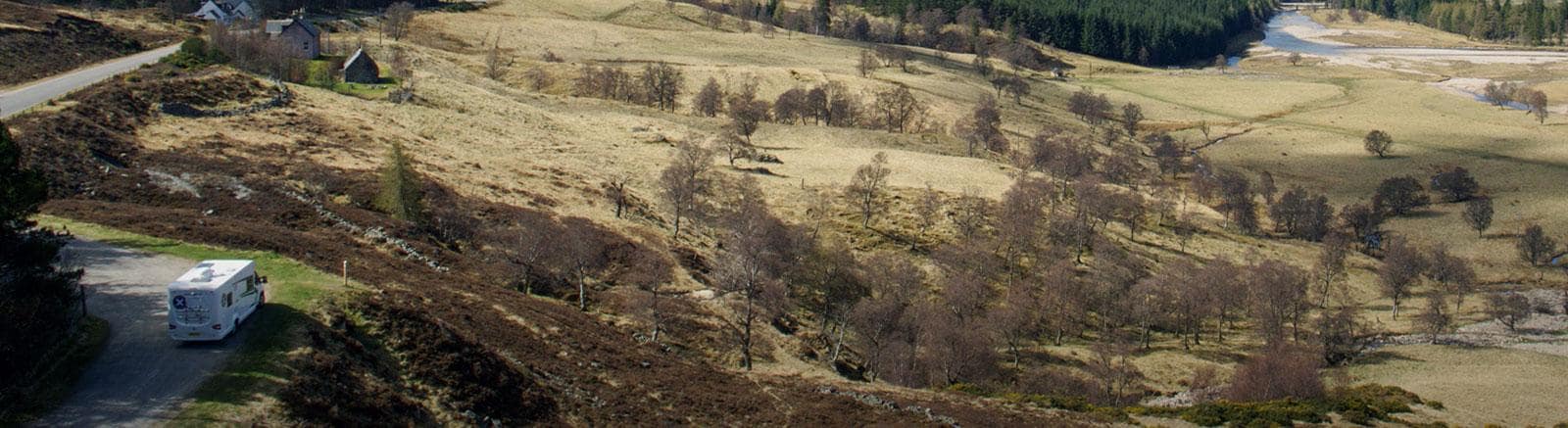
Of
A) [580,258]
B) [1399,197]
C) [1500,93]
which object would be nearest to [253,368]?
[580,258]

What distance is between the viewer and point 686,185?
6262 cm

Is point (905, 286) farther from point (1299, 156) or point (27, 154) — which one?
point (1299, 156)

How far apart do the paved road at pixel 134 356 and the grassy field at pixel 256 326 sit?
474mm

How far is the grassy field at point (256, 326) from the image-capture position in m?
22.6

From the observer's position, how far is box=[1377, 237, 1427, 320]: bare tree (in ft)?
200

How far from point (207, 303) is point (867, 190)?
4825 cm

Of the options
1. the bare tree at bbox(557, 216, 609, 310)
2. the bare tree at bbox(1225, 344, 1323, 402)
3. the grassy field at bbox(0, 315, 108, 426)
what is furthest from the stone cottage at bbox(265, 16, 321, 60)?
the bare tree at bbox(1225, 344, 1323, 402)

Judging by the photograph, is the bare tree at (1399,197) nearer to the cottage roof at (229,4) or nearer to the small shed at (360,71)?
the small shed at (360,71)

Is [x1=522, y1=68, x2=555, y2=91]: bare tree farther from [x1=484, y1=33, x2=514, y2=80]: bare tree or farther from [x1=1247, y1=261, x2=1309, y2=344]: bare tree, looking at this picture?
[x1=1247, y1=261, x2=1309, y2=344]: bare tree

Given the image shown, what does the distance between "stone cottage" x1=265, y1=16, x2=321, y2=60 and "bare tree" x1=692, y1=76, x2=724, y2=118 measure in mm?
33188

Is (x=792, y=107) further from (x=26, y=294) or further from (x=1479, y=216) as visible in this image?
(x=26, y=294)

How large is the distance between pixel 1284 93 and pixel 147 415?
15205 cm

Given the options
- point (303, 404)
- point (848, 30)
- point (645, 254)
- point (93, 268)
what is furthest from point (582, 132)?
point (848, 30)

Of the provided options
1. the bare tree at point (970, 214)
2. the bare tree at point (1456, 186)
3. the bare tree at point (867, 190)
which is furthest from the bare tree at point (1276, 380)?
the bare tree at point (1456, 186)
